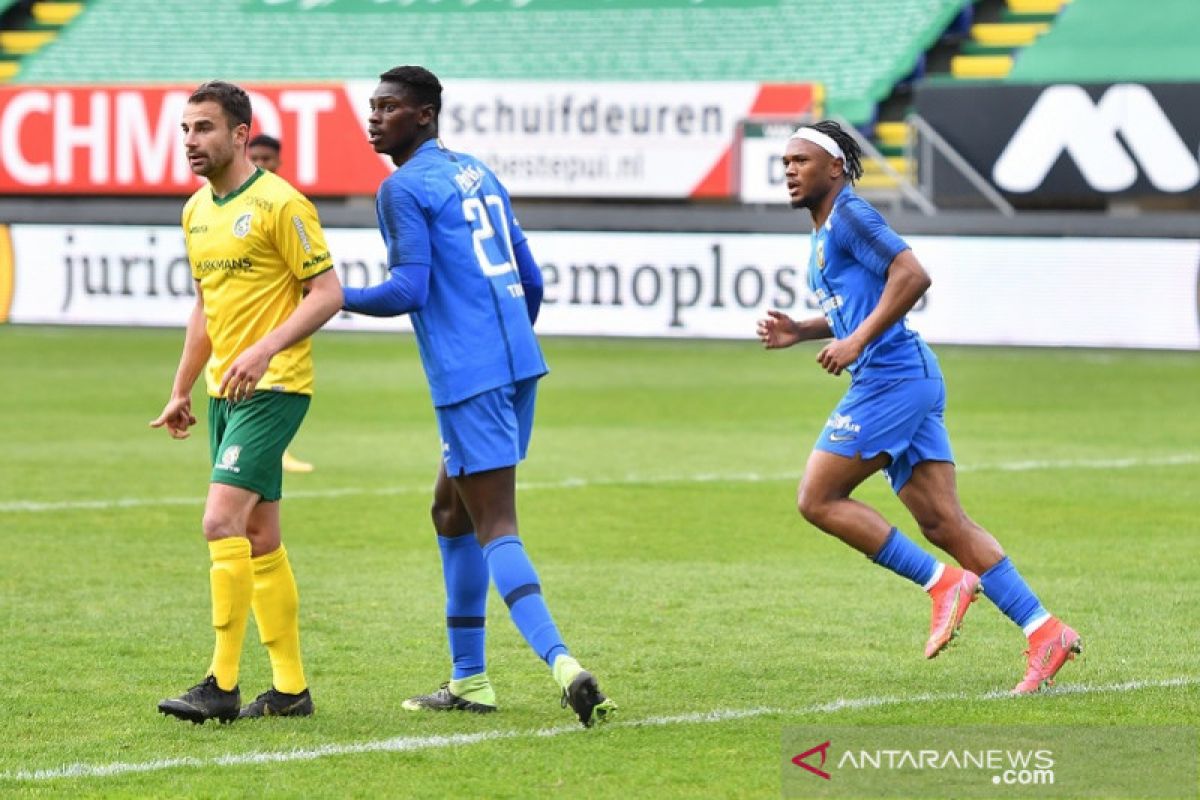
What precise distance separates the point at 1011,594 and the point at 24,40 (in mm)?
29810

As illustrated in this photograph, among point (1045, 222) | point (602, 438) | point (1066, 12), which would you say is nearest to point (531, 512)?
point (602, 438)

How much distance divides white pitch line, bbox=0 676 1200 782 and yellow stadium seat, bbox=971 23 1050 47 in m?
22.3

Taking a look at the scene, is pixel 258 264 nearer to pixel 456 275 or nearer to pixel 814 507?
pixel 456 275

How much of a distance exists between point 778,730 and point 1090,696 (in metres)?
1.12

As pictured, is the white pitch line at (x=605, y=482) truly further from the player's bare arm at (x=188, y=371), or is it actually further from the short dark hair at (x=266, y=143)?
the player's bare arm at (x=188, y=371)

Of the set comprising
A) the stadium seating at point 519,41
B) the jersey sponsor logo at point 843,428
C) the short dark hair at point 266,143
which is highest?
the jersey sponsor logo at point 843,428

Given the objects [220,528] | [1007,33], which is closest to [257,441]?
[220,528]

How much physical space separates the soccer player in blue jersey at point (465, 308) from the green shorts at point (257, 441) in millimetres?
391

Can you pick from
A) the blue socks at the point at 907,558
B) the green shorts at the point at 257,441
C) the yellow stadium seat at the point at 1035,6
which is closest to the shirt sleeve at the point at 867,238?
the blue socks at the point at 907,558

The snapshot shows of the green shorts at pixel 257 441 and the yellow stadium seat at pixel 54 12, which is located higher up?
the green shorts at pixel 257 441

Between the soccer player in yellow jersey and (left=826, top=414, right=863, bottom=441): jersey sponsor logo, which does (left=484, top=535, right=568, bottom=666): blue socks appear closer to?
the soccer player in yellow jersey

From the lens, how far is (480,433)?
6242 millimetres

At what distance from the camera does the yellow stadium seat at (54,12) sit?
113 feet

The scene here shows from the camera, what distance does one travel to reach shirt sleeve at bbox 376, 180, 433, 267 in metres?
6.18
